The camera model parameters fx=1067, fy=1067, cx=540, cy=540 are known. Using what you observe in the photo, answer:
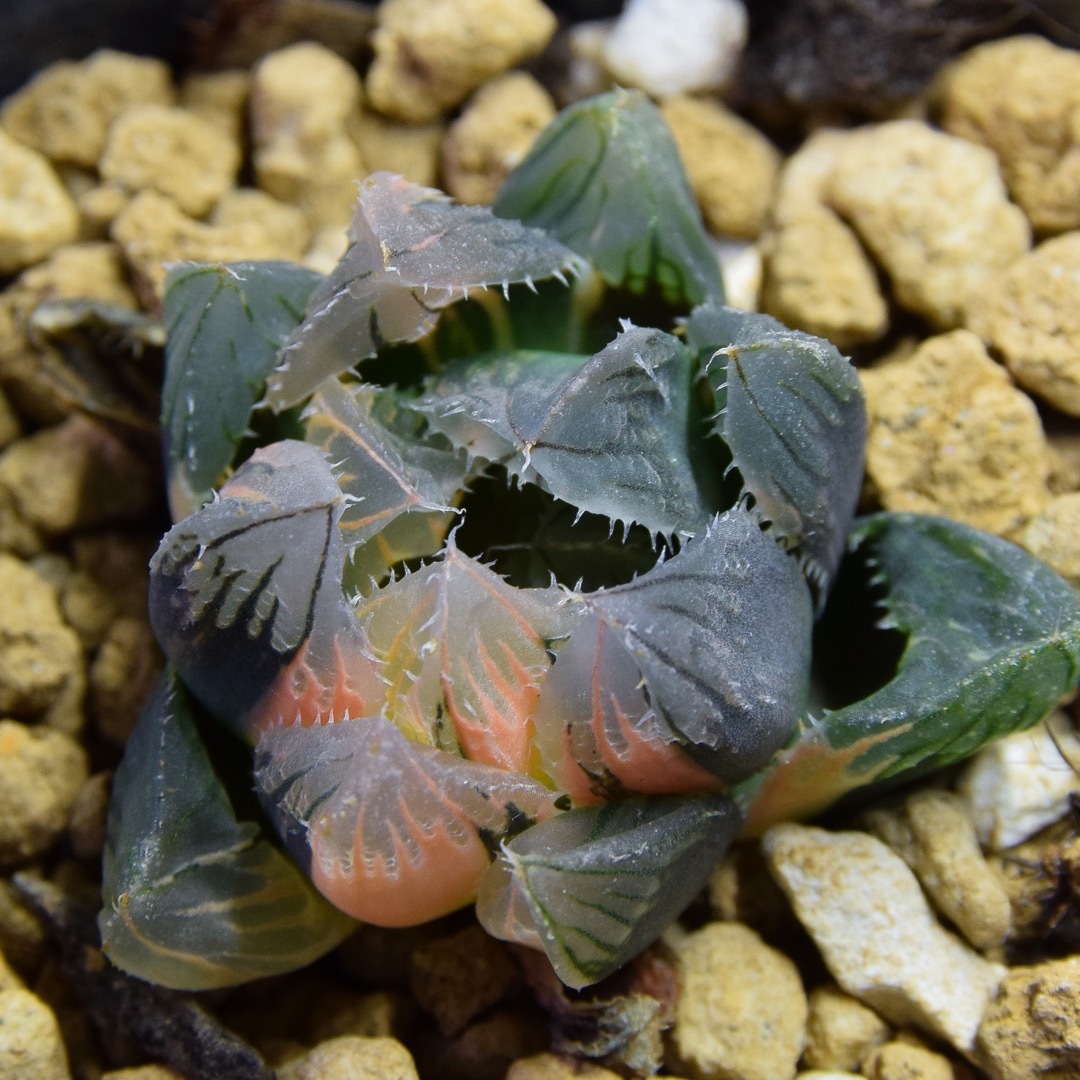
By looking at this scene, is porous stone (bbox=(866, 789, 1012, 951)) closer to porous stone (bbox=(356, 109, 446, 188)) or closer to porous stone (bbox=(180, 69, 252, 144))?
porous stone (bbox=(356, 109, 446, 188))

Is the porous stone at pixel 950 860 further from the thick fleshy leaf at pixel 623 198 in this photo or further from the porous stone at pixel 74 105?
the porous stone at pixel 74 105

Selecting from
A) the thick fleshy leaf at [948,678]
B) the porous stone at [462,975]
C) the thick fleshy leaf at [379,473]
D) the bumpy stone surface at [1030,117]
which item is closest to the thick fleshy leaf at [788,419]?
the thick fleshy leaf at [948,678]

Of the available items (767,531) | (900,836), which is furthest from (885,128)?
(900,836)

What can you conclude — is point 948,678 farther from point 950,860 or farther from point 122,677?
point 122,677

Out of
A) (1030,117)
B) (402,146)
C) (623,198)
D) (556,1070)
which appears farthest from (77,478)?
(1030,117)

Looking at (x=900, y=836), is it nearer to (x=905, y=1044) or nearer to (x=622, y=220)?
(x=905, y=1044)

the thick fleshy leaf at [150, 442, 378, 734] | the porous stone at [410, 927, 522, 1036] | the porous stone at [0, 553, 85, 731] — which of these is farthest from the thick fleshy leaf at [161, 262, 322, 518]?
the porous stone at [410, 927, 522, 1036]
